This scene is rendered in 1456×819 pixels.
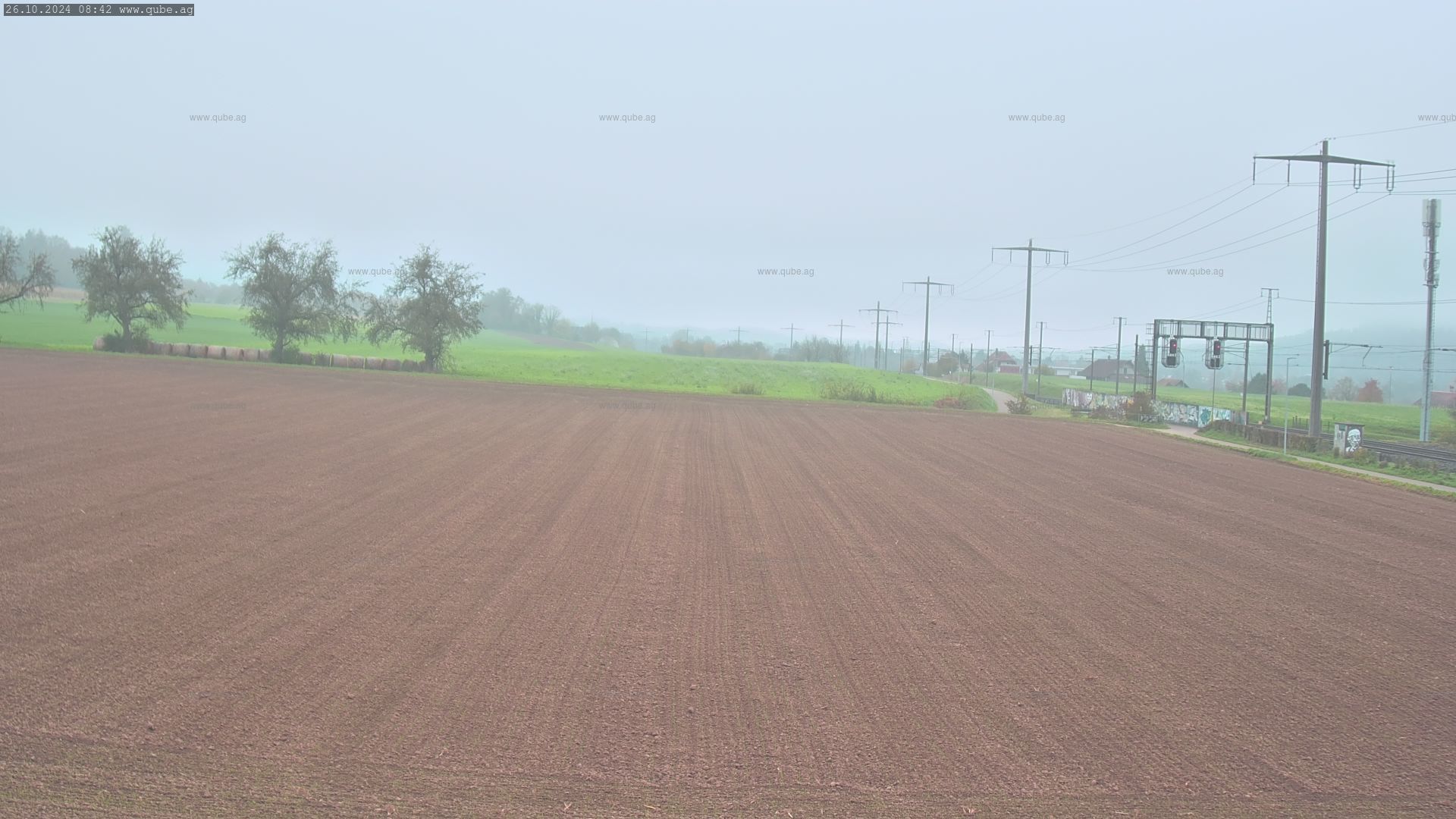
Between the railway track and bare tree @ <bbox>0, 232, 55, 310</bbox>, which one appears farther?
bare tree @ <bbox>0, 232, 55, 310</bbox>

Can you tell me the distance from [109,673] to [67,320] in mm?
78568

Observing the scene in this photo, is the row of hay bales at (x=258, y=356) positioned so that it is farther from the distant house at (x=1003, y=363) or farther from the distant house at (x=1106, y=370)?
the distant house at (x=1003, y=363)

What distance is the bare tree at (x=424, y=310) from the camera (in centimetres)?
5028

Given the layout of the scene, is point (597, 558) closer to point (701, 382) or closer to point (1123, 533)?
point (1123, 533)

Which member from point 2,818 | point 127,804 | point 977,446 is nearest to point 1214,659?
point 127,804

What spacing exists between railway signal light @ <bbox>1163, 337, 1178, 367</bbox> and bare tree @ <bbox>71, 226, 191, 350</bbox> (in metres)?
50.2

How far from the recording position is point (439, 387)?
37312mm

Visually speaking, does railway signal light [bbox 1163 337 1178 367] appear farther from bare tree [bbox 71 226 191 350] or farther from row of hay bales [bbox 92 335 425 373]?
bare tree [bbox 71 226 191 350]

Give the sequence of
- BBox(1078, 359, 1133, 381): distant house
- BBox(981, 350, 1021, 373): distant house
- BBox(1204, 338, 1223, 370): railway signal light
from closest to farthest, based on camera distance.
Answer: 1. BBox(1204, 338, 1223, 370): railway signal light
2. BBox(1078, 359, 1133, 381): distant house
3. BBox(981, 350, 1021, 373): distant house

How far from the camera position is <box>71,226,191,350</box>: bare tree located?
48594 mm

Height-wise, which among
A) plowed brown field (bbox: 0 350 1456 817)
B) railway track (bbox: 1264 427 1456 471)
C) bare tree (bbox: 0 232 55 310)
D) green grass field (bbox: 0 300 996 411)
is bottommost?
railway track (bbox: 1264 427 1456 471)

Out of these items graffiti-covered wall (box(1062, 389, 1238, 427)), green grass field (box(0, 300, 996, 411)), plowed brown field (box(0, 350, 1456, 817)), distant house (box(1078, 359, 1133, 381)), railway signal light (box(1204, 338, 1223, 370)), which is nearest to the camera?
plowed brown field (box(0, 350, 1456, 817))

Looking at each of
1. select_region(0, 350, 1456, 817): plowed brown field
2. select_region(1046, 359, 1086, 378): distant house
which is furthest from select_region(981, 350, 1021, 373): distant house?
select_region(0, 350, 1456, 817): plowed brown field

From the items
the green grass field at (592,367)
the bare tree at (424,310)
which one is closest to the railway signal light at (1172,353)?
the green grass field at (592,367)
